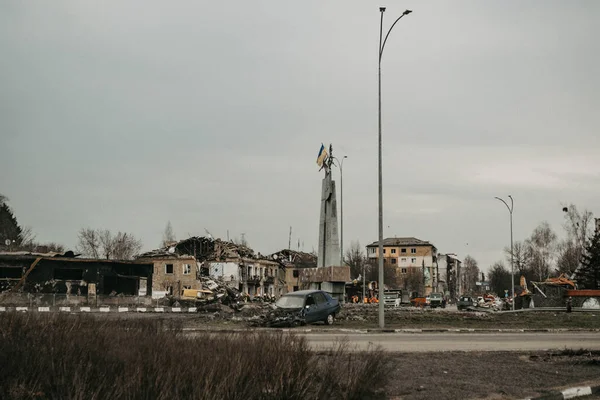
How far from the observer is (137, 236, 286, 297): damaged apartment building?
8294cm

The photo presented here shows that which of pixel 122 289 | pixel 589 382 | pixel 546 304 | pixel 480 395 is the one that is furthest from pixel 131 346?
pixel 122 289

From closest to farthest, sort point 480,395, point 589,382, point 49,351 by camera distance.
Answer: point 49,351, point 480,395, point 589,382

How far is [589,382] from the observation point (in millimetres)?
11008

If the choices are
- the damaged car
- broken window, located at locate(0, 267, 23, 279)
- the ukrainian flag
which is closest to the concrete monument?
the ukrainian flag

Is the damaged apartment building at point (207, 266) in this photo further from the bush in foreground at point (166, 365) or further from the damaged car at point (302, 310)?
the bush in foreground at point (166, 365)

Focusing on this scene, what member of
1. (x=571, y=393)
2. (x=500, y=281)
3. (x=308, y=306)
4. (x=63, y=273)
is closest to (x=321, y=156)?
(x=308, y=306)

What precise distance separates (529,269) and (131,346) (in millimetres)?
122601

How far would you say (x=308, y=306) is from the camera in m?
27.2

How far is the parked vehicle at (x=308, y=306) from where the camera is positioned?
88.2 ft

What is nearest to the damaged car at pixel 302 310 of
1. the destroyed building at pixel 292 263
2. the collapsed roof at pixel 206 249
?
the collapsed roof at pixel 206 249

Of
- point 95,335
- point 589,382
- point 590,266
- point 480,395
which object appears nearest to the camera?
point 95,335

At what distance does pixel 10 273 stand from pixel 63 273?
499cm

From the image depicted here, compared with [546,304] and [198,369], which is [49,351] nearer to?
[198,369]

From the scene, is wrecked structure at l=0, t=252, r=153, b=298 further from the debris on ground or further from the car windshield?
the debris on ground
